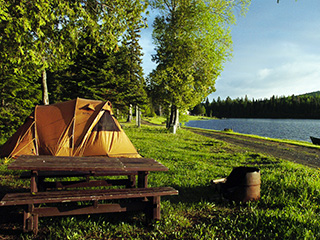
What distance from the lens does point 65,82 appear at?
66.3 feet

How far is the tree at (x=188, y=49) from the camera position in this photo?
2317 cm

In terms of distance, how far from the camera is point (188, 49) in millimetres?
23500

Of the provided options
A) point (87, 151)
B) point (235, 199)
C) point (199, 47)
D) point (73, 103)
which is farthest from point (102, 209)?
point (199, 47)

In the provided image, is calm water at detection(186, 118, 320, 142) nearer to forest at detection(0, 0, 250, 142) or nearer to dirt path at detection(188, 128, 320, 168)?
dirt path at detection(188, 128, 320, 168)

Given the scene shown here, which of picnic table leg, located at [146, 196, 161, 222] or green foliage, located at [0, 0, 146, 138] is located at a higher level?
green foliage, located at [0, 0, 146, 138]

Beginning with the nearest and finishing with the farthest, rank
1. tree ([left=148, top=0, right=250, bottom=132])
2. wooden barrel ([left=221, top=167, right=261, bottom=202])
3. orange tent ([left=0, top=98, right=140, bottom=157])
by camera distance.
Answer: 1. wooden barrel ([left=221, top=167, right=261, bottom=202])
2. orange tent ([left=0, top=98, right=140, bottom=157])
3. tree ([left=148, top=0, right=250, bottom=132])

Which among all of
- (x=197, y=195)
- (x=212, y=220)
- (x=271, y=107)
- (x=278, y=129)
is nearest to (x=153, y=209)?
(x=212, y=220)

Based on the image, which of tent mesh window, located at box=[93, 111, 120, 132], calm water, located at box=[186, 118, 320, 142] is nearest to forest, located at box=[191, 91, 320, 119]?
calm water, located at box=[186, 118, 320, 142]

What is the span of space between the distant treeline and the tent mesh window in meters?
147

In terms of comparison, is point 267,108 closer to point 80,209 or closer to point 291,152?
point 291,152

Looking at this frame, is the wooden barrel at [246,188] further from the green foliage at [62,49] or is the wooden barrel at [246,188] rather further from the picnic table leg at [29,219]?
the green foliage at [62,49]

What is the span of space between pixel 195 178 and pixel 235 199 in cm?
231

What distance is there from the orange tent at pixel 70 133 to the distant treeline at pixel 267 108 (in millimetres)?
147054

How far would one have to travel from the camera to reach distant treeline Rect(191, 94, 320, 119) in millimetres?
136125
